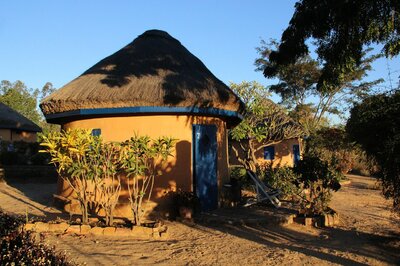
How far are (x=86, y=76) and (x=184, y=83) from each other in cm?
279

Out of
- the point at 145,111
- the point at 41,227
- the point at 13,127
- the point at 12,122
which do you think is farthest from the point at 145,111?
the point at 12,122

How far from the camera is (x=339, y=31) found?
791 centimetres

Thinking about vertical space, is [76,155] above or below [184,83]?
below

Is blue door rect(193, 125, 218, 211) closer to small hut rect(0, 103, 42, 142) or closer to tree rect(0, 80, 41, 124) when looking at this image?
small hut rect(0, 103, 42, 142)

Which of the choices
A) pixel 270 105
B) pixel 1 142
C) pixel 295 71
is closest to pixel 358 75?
pixel 295 71

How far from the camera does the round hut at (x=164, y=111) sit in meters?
9.12

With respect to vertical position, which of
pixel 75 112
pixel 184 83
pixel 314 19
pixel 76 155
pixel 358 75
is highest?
pixel 358 75

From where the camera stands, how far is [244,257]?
6.17m

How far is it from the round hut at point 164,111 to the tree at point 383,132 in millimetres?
3825

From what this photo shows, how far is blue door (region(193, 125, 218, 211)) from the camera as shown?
9602 millimetres

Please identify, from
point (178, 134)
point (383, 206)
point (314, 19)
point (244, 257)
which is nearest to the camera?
point (244, 257)

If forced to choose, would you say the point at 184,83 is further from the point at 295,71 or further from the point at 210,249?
the point at 295,71

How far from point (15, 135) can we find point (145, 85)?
906 inches

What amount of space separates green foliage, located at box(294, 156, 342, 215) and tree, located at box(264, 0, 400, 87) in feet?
5.60
